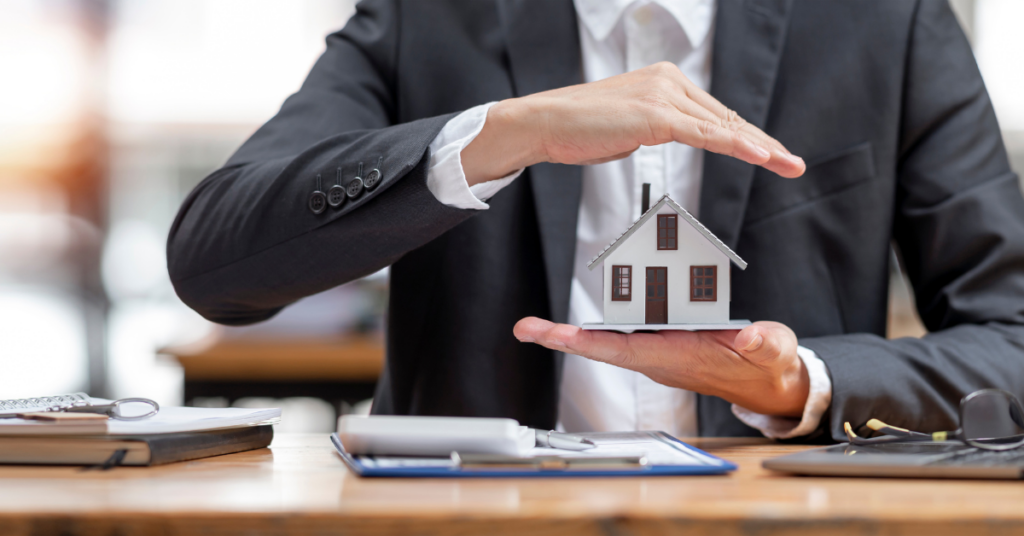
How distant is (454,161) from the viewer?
31.1 inches

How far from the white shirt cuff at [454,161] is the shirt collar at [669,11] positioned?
401 mm

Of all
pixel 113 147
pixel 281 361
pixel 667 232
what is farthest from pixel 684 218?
pixel 113 147

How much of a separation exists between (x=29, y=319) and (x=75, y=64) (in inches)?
61.9

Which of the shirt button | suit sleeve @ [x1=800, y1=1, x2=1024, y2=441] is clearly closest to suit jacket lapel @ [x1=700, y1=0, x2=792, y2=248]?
the shirt button

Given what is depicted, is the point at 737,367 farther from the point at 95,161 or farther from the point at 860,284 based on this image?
the point at 95,161

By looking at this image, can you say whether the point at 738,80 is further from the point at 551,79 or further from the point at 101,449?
the point at 101,449

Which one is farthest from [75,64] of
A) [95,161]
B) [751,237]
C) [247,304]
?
[751,237]

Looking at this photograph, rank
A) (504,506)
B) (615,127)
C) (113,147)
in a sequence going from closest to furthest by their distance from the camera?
(504,506), (615,127), (113,147)

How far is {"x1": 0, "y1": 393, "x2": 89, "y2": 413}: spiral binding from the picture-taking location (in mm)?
718

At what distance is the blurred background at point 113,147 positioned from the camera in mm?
4555

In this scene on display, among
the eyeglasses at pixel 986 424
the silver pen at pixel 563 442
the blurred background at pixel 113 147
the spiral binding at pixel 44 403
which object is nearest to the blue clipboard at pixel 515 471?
the silver pen at pixel 563 442

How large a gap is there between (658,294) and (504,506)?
452 millimetres

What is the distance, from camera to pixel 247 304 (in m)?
1.04

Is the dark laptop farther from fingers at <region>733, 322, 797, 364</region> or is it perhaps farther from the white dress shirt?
the white dress shirt
